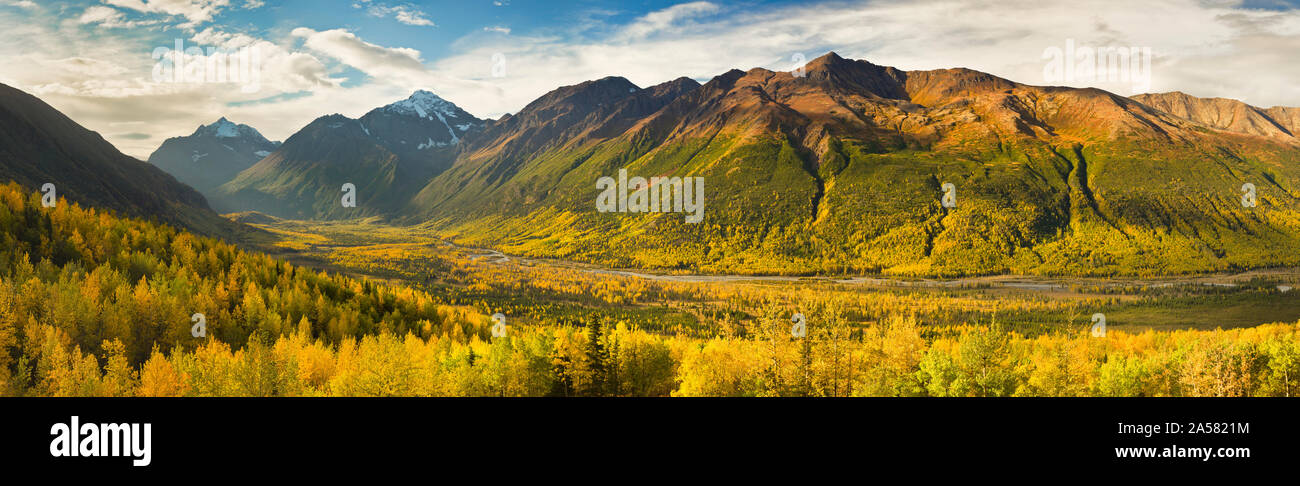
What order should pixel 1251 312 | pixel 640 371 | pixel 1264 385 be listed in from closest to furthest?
pixel 1264 385 → pixel 640 371 → pixel 1251 312

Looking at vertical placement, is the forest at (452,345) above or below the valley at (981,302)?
above

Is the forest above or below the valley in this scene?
above

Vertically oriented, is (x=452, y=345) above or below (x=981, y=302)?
above

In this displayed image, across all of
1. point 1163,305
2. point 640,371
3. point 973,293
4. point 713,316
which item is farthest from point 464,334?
point 1163,305

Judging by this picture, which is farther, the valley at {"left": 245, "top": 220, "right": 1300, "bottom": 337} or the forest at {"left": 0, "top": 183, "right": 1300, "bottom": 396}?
the valley at {"left": 245, "top": 220, "right": 1300, "bottom": 337}

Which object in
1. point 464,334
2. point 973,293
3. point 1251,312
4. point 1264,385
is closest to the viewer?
point 1264,385

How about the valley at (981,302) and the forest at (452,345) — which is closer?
the forest at (452,345)

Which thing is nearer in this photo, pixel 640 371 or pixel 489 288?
pixel 640 371

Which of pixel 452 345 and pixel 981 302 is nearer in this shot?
pixel 452 345

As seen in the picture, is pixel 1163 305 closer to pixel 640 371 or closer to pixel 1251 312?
pixel 1251 312
